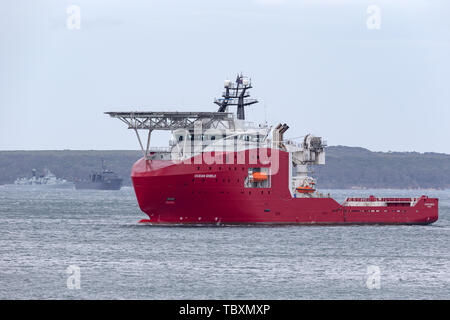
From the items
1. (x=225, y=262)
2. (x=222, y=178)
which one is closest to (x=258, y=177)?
(x=222, y=178)

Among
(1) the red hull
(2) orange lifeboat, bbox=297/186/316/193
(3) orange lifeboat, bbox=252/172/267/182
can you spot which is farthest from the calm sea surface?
(3) orange lifeboat, bbox=252/172/267/182

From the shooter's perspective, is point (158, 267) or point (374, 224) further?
point (374, 224)

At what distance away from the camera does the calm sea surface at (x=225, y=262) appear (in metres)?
35.1

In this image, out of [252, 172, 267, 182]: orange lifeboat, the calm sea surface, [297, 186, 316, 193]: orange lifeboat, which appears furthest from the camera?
[297, 186, 316, 193]: orange lifeboat

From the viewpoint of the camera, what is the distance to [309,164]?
64188mm

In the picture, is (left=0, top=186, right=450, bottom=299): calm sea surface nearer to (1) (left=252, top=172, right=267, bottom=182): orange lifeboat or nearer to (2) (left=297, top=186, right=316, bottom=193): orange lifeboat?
(2) (left=297, top=186, right=316, bottom=193): orange lifeboat

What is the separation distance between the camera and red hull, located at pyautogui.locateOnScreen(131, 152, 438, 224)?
55250 millimetres

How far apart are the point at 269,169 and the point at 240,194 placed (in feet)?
8.64

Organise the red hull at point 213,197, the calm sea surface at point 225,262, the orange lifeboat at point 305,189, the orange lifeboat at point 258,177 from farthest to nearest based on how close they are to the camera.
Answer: the orange lifeboat at point 305,189, the orange lifeboat at point 258,177, the red hull at point 213,197, the calm sea surface at point 225,262

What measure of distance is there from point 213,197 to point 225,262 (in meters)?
13.6

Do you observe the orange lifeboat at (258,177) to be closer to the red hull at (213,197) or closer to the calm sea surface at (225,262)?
the red hull at (213,197)

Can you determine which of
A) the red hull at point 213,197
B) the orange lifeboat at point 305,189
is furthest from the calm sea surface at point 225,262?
the orange lifeboat at point 305,189
